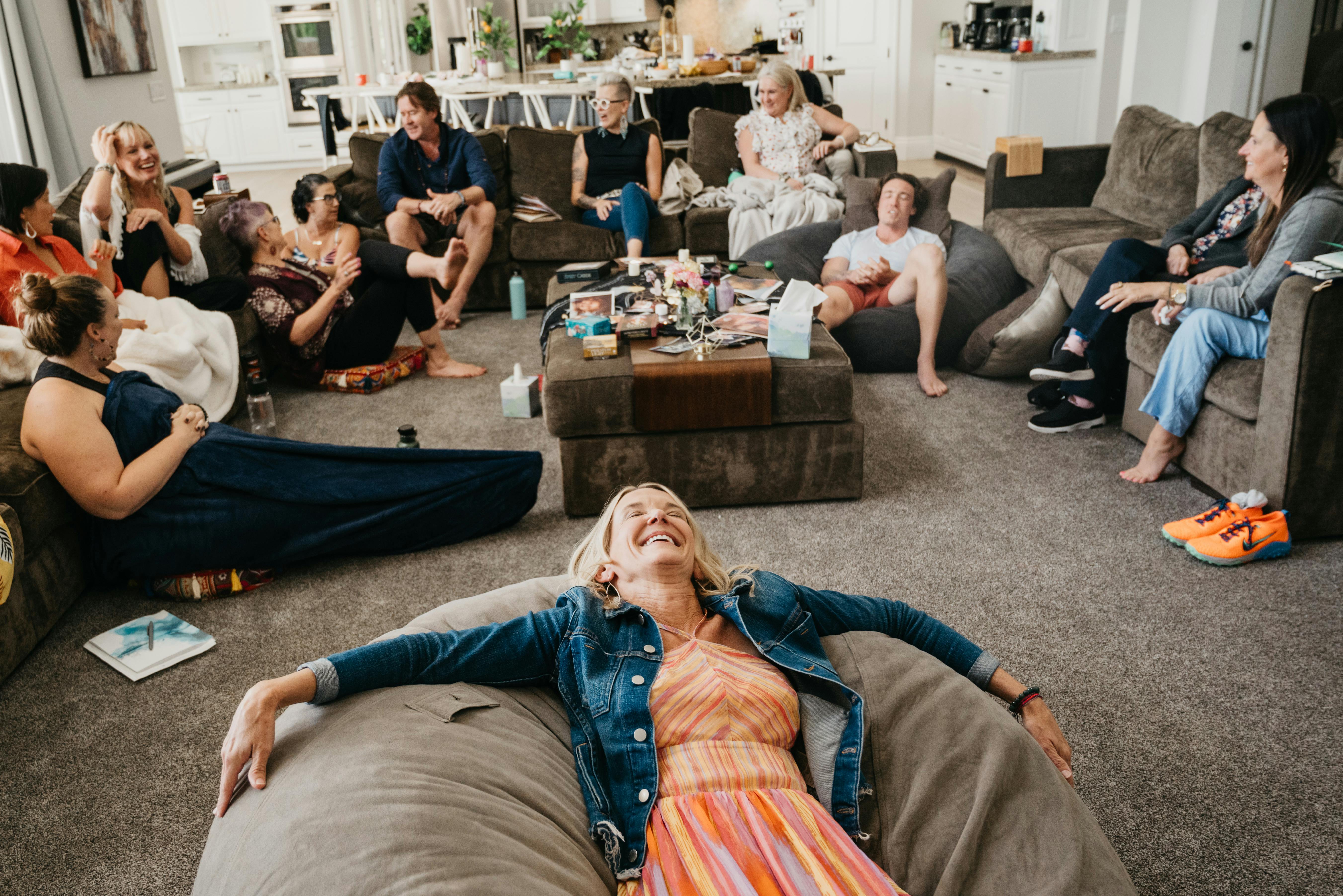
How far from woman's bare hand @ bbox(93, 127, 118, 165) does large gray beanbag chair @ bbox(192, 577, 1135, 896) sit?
314cm

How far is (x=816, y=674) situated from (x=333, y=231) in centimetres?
350

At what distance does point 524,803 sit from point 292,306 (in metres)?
3.23

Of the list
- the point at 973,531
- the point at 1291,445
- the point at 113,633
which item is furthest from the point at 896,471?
the point at 113,633

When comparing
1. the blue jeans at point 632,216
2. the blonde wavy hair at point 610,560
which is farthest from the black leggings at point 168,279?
the blonde wavy hair at point 610,560

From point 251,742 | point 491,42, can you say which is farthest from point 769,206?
point 491,42

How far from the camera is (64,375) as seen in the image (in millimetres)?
2434

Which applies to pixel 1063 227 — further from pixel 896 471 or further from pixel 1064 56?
pixel 1064 56

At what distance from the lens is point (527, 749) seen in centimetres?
A: 148

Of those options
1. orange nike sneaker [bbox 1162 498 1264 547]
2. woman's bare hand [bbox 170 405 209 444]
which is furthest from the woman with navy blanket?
orange nike sneaker [bbox 1162 498 1264 547]

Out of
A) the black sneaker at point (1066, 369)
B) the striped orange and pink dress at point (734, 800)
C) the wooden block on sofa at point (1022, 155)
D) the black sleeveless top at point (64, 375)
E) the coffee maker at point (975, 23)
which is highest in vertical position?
the coffee maker at point (975, 23)

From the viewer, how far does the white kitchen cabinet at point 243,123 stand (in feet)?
35.3

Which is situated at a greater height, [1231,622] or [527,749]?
[527,749]

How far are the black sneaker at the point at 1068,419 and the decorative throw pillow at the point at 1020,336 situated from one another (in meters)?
0.44

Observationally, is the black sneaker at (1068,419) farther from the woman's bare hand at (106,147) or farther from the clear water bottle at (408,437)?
the woman's bare hand at (106,147)
